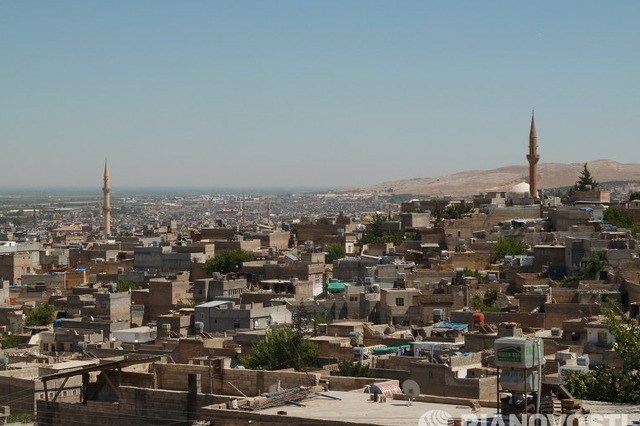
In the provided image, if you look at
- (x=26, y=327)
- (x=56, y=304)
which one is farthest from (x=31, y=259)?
(x=26, y=327)

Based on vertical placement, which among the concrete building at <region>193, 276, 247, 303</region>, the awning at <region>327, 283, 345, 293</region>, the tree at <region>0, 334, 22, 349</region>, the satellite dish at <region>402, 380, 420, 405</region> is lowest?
the tree at <region>0, 334, 22, 349</region>

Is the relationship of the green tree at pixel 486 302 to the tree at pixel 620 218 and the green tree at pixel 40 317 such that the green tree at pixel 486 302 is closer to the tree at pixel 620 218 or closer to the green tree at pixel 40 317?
the tree at pixel 620 218

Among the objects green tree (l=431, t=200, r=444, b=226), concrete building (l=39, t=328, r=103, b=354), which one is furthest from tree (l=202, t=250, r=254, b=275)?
concrete building (l=39, t=328, r=103, b=354)

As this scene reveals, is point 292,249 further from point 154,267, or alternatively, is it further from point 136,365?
point 136,365

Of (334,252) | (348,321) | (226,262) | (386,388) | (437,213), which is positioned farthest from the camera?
(437,213)

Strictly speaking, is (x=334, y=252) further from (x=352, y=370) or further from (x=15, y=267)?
(x=352, y=370)

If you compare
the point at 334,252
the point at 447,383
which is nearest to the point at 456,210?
the point at 334,252

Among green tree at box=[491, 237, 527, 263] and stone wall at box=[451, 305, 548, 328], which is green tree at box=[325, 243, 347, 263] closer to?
green tree at box=[491, 237, 527, 263]

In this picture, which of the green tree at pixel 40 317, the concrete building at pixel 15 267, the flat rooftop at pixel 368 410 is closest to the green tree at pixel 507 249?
the green tree at pixel 40 317
